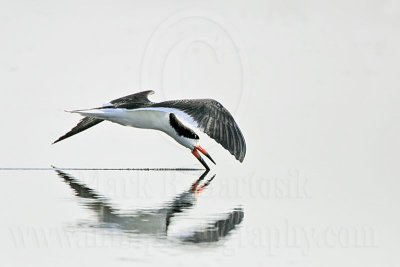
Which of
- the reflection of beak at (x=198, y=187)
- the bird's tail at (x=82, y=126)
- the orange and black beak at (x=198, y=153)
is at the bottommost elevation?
the reflection of beak at (x=198, y=187)

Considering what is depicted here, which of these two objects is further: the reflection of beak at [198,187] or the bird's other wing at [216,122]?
the reflection of beak at [198,187]

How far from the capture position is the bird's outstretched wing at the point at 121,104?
21906 millimetres

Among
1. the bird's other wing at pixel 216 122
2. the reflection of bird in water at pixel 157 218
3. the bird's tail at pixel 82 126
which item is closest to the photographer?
the reflection of bird in water at pixel 157 218

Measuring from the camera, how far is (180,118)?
23.0 m

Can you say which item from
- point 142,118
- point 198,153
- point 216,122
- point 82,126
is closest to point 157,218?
point 216,122

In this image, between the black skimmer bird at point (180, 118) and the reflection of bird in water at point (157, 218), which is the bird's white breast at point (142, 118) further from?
the reflection of bird in water at point (157, 218)

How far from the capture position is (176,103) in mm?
19453

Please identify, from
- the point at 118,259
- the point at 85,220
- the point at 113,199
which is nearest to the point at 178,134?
the point at 113,199

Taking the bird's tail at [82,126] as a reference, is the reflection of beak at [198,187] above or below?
below

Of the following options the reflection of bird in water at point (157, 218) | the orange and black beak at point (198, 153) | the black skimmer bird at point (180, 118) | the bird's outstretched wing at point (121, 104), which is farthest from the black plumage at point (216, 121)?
the orange and black beak at point (198, 153)

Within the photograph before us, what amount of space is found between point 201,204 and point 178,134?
5596 mm

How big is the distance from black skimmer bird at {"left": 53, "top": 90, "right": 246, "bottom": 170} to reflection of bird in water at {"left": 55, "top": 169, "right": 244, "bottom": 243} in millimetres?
1305

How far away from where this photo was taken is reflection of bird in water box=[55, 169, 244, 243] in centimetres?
1509

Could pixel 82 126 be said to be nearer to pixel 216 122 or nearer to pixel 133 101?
pixel 133 101
